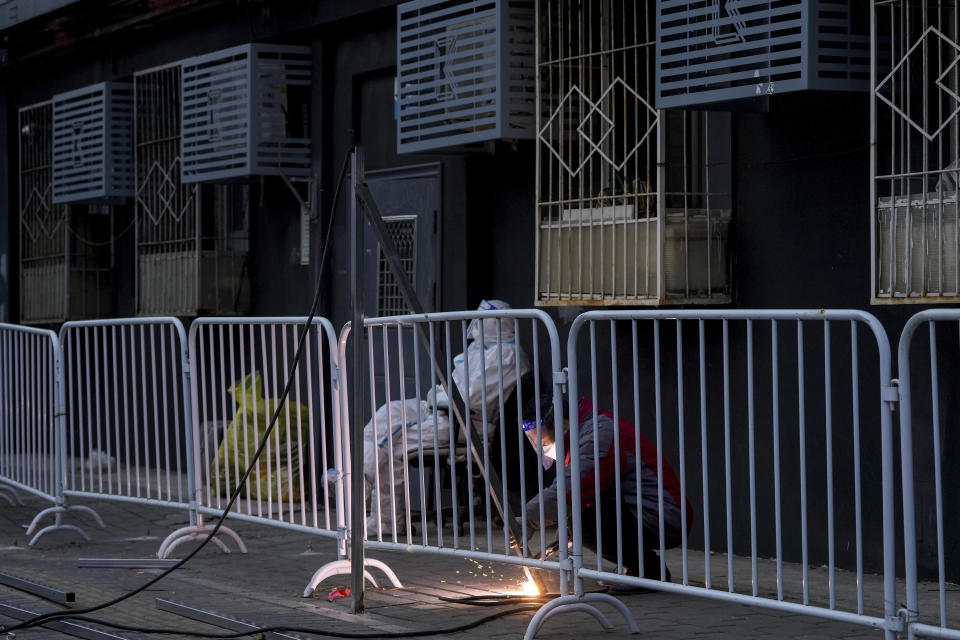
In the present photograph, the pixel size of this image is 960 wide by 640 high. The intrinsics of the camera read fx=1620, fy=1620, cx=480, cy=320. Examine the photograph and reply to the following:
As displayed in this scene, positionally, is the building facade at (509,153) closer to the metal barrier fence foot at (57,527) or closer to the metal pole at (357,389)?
the metal pole at (357,389)

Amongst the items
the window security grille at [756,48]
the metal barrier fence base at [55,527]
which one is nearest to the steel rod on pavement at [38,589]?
the metal barrier fence base at [55,527]

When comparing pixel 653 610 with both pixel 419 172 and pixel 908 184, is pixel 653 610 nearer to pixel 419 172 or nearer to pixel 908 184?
pixel 908 184

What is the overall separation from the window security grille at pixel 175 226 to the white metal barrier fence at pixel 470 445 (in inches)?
128

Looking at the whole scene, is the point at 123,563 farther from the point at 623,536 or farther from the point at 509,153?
the point at 509,153

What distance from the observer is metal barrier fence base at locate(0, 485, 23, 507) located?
12.6 m

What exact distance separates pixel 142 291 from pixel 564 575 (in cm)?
964

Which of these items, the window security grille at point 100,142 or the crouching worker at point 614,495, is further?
the window security grille at point 100,142

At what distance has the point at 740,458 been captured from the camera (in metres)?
Answer: 9.26

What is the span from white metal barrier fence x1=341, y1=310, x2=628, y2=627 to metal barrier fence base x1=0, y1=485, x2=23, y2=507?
3039 millimetres

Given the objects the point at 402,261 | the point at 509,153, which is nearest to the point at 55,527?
the point at 402,261

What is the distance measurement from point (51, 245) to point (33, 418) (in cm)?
715

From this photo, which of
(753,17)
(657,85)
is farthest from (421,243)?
(753,17)

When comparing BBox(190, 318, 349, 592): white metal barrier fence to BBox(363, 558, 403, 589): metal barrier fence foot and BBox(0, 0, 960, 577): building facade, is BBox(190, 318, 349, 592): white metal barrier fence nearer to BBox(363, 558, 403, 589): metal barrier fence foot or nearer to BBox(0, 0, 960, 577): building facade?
BBox(363, 558, 403, 589): metal barrier fence foot

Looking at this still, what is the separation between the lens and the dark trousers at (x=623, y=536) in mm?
7461
